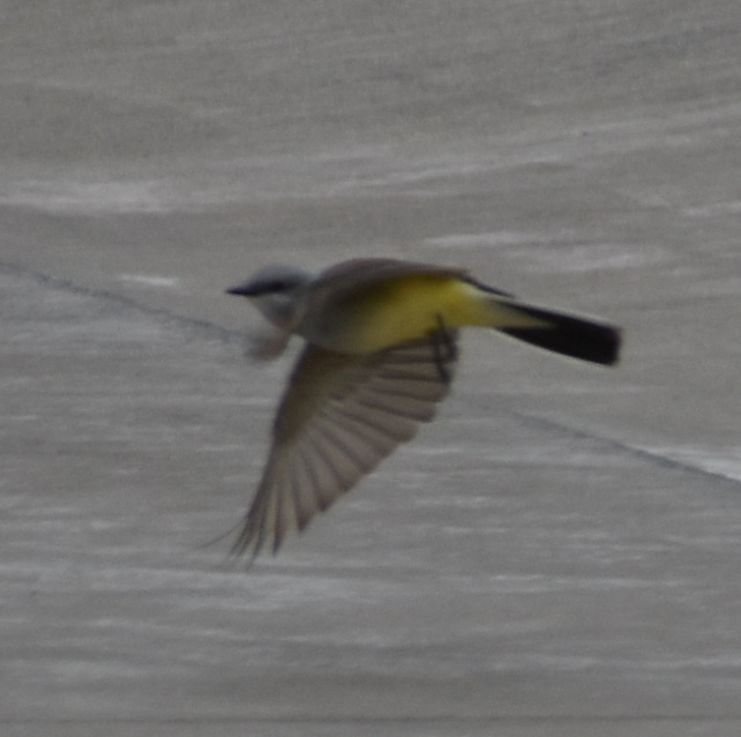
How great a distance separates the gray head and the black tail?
461mm

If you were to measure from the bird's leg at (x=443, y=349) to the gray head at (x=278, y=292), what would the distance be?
0.31 meters

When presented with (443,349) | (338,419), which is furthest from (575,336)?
(338,419)

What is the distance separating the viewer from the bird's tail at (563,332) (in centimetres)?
534

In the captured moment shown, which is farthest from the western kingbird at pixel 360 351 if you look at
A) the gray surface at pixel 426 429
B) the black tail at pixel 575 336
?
the gray surface at pixel 426 429

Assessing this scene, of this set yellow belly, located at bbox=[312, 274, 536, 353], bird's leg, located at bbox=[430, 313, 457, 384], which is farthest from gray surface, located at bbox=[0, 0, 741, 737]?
yellow belly, located at bbox=[312, 274, 536, 353]

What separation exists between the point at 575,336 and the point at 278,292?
64 cm

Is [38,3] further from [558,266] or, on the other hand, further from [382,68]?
[558,266]

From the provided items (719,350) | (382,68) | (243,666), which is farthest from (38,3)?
(243,666)

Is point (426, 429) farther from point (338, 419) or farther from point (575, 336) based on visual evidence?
point (575, 336)

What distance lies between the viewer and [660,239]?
8773 millimetres

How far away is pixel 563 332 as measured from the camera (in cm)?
545

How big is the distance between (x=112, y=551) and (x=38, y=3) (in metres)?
6.72

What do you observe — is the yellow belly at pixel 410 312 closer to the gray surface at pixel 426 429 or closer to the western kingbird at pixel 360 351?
the western kingbird at pixel 360 351

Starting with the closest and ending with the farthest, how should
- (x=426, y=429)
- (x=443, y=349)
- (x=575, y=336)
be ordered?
(x=575, y=336) → (x=443, y=349) → (x=426, y=429)
